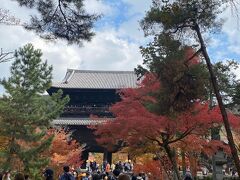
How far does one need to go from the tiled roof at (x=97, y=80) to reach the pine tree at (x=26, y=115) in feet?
36.6

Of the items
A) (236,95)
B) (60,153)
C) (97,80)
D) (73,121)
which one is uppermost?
(97,80)

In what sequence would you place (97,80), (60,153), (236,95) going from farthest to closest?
(97,80) < (60,153) < (236,95)

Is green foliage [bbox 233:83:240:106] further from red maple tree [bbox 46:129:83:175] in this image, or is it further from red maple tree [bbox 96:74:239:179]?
red maple tree [bbox 46:129:83:175]

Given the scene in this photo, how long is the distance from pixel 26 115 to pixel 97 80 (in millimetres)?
16121

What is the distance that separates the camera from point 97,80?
35.1 metres

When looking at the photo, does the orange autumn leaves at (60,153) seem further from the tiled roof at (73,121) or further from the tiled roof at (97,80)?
the tiled roof at (97,80)

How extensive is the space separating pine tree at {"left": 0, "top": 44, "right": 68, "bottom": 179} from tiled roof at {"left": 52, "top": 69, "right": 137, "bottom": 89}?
1114 cm

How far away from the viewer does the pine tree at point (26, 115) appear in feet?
63.0

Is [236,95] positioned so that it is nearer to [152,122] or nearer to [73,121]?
[152,122]

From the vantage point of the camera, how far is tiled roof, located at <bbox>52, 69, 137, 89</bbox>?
109 feet

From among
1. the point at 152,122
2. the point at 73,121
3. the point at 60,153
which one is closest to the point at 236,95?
the point at 152,122

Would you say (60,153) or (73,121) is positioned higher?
(73,121)

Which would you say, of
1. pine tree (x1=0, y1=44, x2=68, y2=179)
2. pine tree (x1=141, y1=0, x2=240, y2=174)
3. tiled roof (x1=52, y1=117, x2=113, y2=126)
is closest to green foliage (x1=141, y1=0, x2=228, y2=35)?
pine tree (x1=141, y1=0, x2=240, y2=174)

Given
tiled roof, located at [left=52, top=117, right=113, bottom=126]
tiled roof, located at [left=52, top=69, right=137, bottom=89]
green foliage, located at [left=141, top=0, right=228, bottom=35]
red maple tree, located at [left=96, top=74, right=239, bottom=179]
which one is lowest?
red maple tree, located at [left=96, top=74, right=239, bottom=179]
